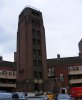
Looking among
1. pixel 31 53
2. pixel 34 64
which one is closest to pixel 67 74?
pixel 34 64

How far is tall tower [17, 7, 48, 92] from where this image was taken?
8844 centimetres

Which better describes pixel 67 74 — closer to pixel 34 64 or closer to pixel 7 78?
pixel 34 64

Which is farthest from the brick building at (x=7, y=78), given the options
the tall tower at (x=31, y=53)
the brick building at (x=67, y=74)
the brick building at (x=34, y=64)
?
the brick building at (x=67, y=74)

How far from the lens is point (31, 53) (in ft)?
293

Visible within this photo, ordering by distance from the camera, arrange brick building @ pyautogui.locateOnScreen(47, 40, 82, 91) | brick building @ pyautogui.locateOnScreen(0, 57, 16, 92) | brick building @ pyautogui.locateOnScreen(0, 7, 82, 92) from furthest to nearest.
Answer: brick building @ pyautogui.locateOnScreen(0, 57, 16, 92), brick building @ pyautogui.locateOnScreen(47, 40, 82, 91), brick building @ pyautogui.locateOnScreen(0, 7, 82, 92)

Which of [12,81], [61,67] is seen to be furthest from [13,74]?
[61,67]

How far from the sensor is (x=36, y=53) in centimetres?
9169

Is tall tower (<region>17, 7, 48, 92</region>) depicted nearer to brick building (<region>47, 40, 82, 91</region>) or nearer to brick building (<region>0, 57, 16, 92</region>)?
brick building (<region>47, 40, 82, 91</region>)

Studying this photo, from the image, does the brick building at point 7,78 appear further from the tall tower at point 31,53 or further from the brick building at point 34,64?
the tall tower at point 31,53

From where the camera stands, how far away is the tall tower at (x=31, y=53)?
88.4 metres

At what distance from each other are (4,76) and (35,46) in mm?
19207

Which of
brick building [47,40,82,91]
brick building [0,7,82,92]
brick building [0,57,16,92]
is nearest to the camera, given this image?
brick building [0,7,82,92]

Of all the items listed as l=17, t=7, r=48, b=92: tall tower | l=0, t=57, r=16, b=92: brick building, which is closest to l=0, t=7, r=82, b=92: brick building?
l=17, t=7, r=48, b=92: tall tower

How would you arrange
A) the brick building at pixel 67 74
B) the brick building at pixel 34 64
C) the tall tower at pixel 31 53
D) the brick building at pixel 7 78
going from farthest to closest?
the brick building at pixel 7 78
the brick building at pixel 67 74
the brick building at pixel 34 64
the tall tower at pixel 31 53
